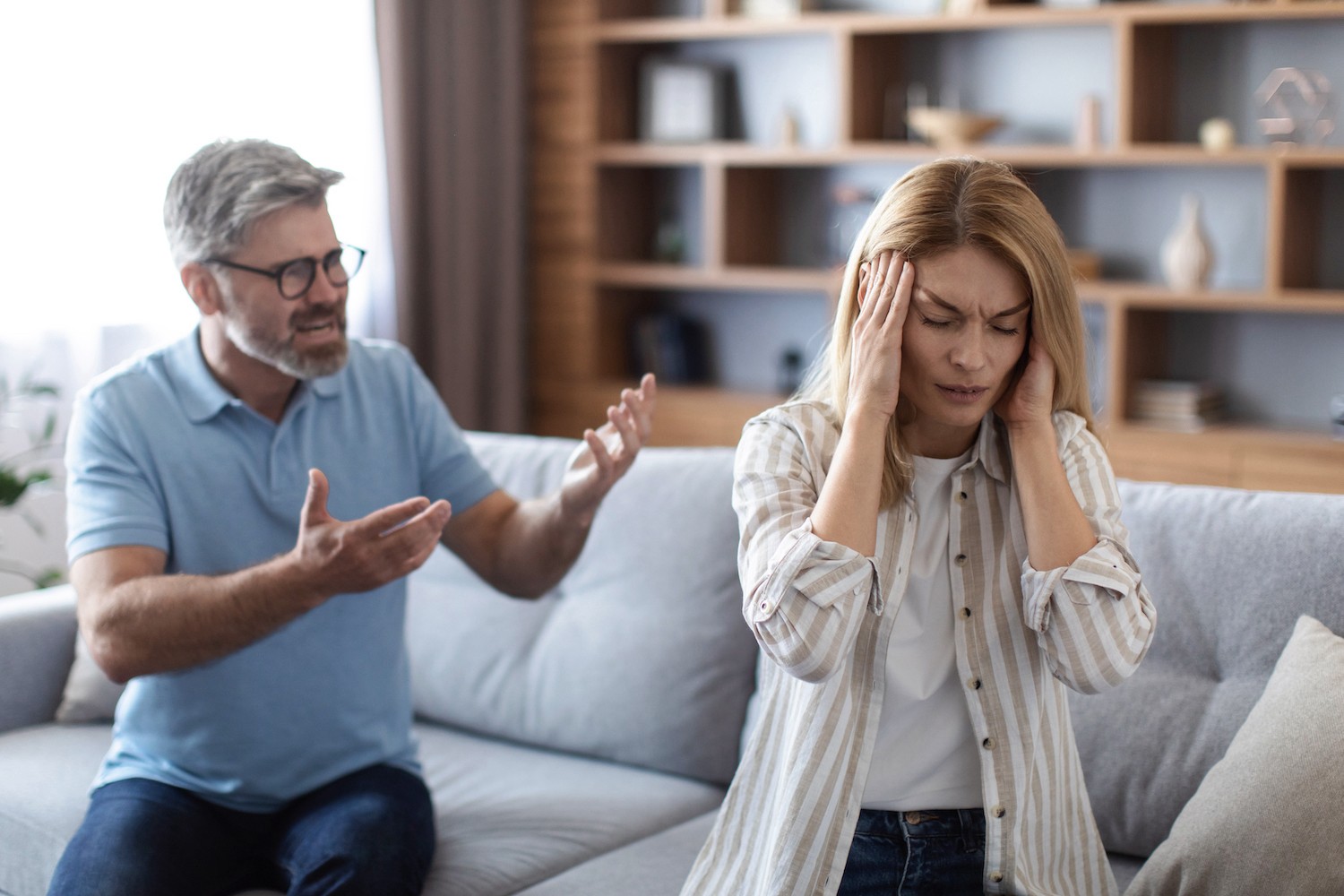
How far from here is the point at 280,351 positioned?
184 cm

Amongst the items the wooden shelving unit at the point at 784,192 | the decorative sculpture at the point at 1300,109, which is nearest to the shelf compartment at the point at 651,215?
the wooden shelving unit at the point at 784,192

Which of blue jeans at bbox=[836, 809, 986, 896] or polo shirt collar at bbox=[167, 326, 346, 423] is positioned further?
polo shirt collar at bbox=[167, 326, 346, 423]

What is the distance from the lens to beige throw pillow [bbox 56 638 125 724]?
2.22 meters

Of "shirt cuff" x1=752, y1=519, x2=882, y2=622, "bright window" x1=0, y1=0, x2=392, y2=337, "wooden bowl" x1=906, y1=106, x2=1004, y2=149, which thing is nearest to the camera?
"shirt cuff" x1=752, y1=519, x2=882, y2=622

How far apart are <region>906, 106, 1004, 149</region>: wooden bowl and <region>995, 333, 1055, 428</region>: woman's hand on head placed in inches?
97.9

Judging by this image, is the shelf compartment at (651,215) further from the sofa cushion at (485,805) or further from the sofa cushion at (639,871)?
the sofa cushion at (639,871)

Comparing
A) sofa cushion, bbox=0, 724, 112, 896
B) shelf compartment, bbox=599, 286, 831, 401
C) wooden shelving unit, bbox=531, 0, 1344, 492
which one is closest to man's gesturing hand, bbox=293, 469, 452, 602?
sofa cushion, bbox=0, 724, 112, 896

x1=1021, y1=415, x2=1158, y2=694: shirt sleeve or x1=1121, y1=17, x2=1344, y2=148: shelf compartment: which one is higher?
x1=1121, y1=17, x2=1344, y2=148: shelf compartment

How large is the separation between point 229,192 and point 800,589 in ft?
3.17

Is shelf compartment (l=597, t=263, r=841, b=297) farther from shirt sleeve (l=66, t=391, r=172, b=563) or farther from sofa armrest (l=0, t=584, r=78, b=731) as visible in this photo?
shirt sleeve (l=66, t=391, r=172, b=563)

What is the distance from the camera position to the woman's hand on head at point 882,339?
140cm

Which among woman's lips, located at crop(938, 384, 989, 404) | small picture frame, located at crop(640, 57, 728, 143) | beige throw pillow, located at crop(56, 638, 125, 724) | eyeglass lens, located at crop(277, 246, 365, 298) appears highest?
small picture frame, located at crop(640, 57, 728, 143)

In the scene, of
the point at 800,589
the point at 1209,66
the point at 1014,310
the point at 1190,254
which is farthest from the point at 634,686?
the point at 1209,66

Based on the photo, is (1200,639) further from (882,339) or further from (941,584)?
(882,339)
